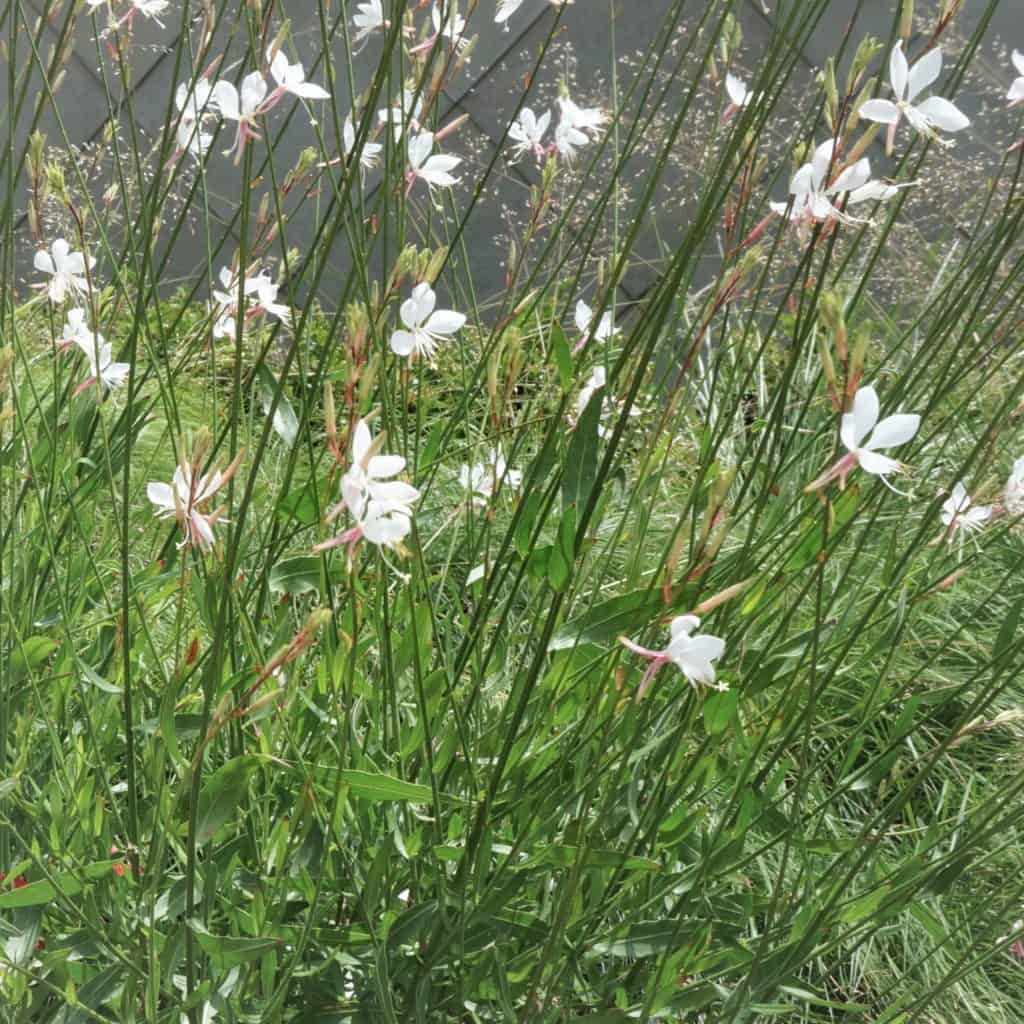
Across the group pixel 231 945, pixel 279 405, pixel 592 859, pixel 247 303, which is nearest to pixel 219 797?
pixel 231 945

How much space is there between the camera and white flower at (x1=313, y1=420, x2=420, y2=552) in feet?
1.73

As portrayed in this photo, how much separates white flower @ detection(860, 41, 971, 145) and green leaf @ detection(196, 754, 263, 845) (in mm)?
457

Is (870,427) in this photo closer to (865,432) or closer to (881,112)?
(865,432)

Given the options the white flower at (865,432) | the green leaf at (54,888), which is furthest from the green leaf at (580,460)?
the green leaf at (54,888)

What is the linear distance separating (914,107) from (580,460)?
0.87 feet

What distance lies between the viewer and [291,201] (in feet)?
9.66

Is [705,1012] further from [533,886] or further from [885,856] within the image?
[885,856]

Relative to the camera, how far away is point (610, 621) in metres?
0.80

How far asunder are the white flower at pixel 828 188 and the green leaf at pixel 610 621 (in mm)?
234

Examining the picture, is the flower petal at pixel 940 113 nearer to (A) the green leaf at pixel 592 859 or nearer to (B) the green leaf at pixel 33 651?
(A) the green leaf at pixel 592 859

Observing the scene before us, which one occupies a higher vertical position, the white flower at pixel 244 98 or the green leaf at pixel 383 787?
the white flower at pixel 244 98

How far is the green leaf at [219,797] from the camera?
0.67 m

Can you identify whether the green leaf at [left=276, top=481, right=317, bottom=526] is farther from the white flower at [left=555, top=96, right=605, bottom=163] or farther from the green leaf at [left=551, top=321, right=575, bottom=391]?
the white flower at [left=555, top=96, right=605, bottom=163]

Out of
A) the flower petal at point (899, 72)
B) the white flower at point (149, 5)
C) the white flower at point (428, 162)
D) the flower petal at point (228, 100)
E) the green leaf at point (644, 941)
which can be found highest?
the white flower at point (149, 5)
